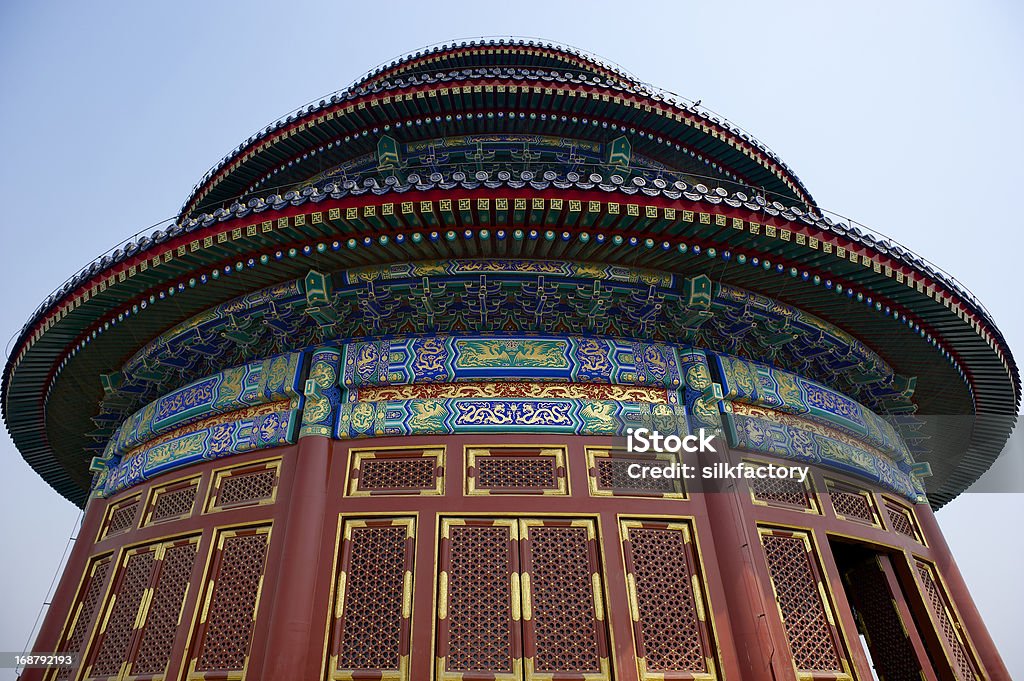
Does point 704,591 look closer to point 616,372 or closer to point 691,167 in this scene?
point 616,372

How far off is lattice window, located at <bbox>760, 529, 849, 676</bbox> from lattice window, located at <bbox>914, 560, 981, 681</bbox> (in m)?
1.91

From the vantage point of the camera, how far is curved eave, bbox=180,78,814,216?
9.95m

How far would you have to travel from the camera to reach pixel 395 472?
259 inches

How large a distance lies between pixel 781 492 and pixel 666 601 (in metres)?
1.99

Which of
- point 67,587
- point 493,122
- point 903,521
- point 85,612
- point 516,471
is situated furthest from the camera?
point 493,122

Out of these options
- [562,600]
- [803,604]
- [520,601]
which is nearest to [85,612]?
[520,601]

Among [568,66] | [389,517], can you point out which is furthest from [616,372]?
[568,66]

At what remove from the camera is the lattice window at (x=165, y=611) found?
20.9 ft

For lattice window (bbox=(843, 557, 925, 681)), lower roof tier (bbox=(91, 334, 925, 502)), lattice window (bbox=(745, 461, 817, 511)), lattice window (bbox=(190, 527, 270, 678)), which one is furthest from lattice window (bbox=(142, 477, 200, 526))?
lattice window (bbox=(843, 557, 925, 681))

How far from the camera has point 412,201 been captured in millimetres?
6219

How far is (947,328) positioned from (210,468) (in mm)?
9162

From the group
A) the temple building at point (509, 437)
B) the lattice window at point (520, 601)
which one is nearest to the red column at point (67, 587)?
the temple building at point (509, 437)

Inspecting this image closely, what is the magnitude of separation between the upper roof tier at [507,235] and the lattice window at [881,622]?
256cm

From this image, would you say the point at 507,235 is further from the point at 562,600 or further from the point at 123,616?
the point at 123,616
